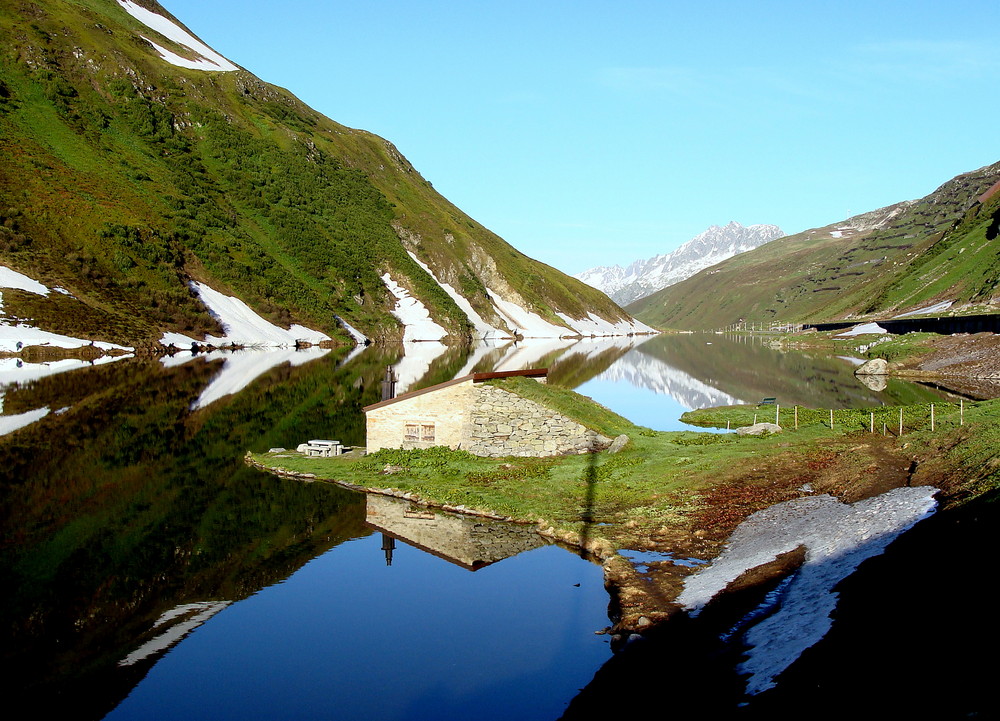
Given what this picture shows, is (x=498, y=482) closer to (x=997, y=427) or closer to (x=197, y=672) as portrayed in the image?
(x=197, y=672)

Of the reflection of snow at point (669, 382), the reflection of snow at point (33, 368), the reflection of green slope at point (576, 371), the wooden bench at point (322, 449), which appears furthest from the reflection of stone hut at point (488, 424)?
the reflection of snow at point (33, 368)

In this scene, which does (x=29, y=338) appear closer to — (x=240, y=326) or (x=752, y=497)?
(x=240, y=326)

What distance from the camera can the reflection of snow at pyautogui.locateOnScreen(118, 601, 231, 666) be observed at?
52.6ft

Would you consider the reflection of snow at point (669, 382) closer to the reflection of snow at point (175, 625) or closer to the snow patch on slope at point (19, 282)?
the reflection of snow at point (175, 625)

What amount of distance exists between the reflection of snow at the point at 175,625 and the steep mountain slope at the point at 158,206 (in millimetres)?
83681

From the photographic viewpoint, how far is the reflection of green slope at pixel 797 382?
213 feet

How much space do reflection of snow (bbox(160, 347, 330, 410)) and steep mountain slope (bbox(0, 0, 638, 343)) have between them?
9.53m

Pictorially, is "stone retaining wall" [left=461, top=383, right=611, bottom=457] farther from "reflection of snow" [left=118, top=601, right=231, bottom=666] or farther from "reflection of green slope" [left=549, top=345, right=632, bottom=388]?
"reflection of green slope" [left=549, top=345, right=632, bottom=388]

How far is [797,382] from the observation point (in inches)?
3356

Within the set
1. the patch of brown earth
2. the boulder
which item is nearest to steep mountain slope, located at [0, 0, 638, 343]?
the boulder

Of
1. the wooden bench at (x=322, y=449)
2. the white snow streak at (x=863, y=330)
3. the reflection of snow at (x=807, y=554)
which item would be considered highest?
the white snow streak at (x=863, y=330)

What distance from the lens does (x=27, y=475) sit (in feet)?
100

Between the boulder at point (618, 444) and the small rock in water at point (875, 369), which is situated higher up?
the small rock in water at point (875, 369)

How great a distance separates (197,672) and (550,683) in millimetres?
7252
